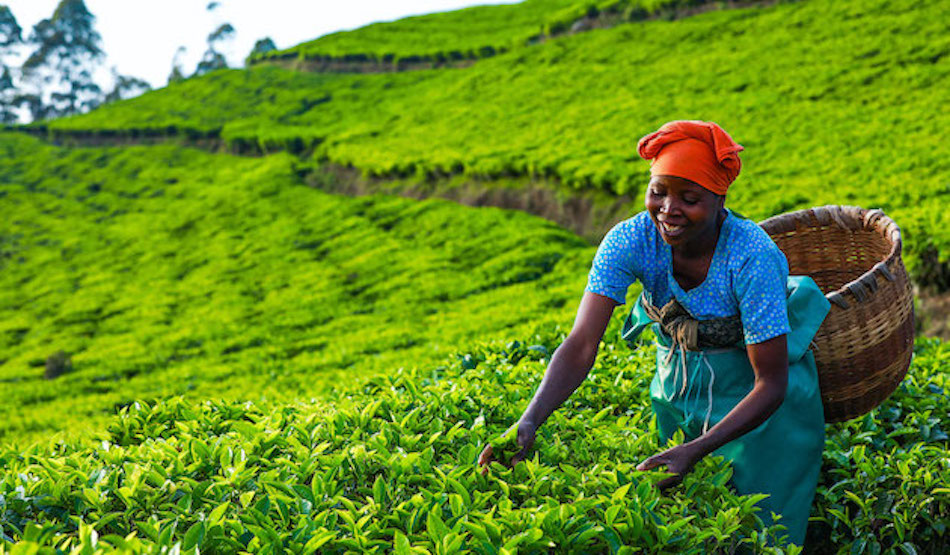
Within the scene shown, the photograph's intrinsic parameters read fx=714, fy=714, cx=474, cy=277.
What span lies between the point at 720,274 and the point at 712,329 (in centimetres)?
21

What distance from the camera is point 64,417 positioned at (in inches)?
354

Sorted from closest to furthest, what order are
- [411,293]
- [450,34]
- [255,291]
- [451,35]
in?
[411,293] < [255,291] < [451,35] < [450,34]

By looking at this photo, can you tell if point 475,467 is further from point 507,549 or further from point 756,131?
point 756,131

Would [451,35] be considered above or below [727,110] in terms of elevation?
above

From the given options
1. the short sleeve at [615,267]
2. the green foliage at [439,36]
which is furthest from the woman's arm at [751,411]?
the green foliage at [439,36]

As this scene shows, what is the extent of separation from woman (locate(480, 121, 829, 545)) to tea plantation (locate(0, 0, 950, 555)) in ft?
0.65

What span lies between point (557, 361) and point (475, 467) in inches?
18.6

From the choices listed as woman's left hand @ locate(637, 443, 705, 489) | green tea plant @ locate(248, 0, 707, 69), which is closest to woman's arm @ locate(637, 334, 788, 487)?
woman's left hand @ locate(637, 443, 705, 489)

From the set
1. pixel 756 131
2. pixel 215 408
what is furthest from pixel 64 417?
pixel 756 131

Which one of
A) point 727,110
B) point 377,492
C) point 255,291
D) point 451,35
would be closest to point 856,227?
point 377,492

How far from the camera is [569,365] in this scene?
2.44 m

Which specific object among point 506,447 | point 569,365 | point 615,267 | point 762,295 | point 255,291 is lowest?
point 255,291

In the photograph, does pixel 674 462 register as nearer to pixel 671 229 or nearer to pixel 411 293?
pixel 671 229

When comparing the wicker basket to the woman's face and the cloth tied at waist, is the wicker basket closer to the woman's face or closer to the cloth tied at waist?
the cloth tied at waist
